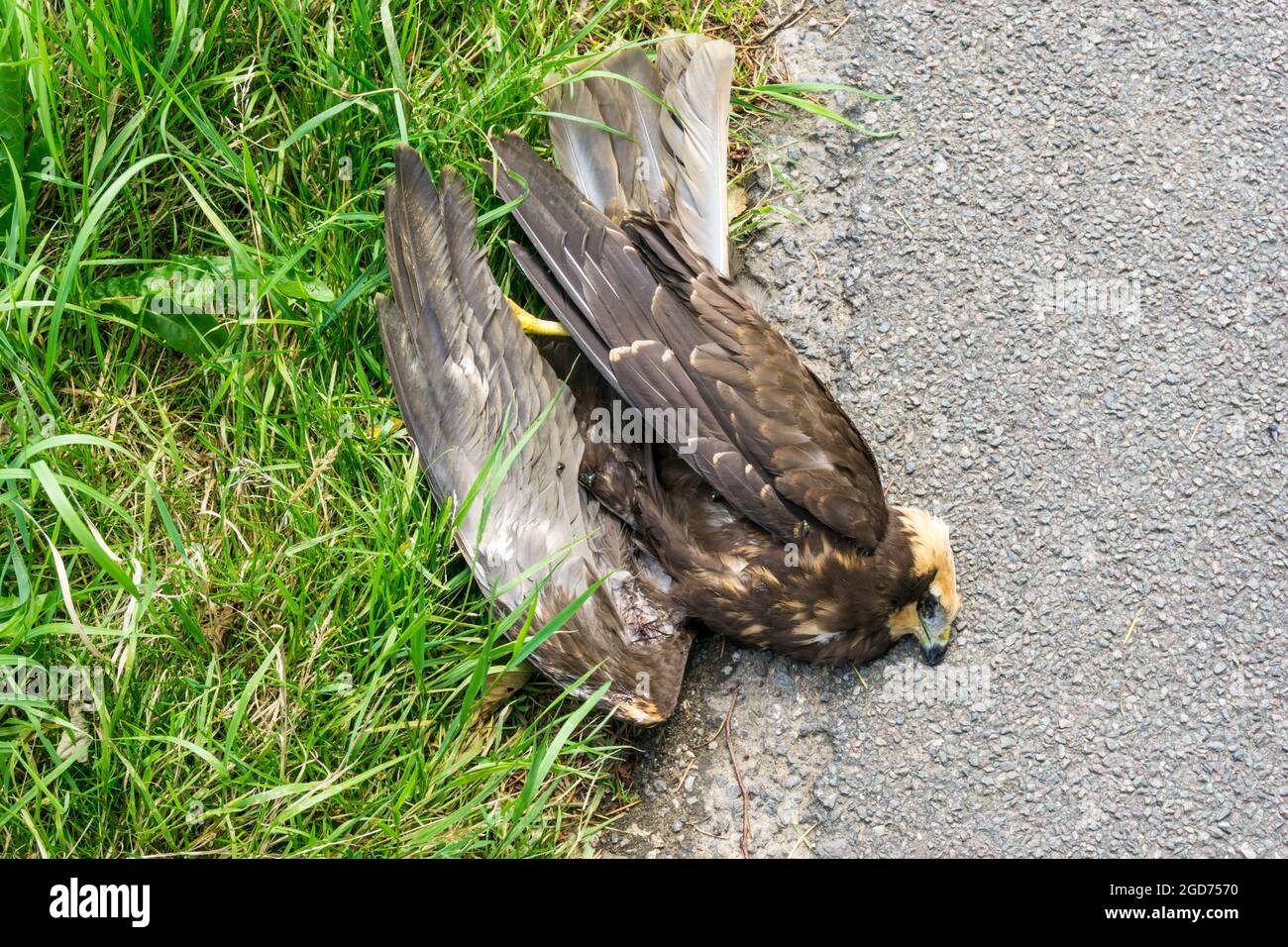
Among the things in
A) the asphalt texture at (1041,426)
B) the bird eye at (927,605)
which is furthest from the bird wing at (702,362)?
the asphalt texture at (1041,426)

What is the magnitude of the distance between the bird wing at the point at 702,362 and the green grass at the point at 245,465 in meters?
0.32

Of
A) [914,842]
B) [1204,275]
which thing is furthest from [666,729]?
[1204,275]

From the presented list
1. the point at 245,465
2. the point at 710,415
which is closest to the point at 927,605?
the point at 710,415

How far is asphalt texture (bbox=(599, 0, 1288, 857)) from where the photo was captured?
11.4 ft

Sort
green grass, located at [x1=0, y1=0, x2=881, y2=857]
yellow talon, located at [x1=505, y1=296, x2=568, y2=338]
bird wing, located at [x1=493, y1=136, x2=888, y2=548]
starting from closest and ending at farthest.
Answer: green grass, located at [x1=0, y1=0, x2=881, y2=857], bird wing, located at [x1=493, y1=136, x2=888, y2=548], yellow talon, located at [x1=505, y1=296, x2=568, y2=338]

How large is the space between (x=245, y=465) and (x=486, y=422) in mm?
747

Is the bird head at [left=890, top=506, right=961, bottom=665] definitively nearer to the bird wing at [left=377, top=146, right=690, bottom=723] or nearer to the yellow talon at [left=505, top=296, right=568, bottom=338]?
the bird wing at [left=377, top=146, right=690, bottom=723]

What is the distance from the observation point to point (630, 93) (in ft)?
12.3

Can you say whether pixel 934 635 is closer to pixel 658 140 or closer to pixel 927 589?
pixel 927 589

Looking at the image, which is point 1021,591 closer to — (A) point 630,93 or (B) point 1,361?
(A) point 630,93

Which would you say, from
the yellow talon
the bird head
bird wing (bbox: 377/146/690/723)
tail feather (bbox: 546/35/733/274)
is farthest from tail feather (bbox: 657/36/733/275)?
the bird head

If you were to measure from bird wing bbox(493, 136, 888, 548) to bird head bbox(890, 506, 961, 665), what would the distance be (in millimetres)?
126

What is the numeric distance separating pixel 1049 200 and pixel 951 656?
161cm

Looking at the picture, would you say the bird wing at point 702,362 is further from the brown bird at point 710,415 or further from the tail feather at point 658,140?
the tail feather at point 658,140
